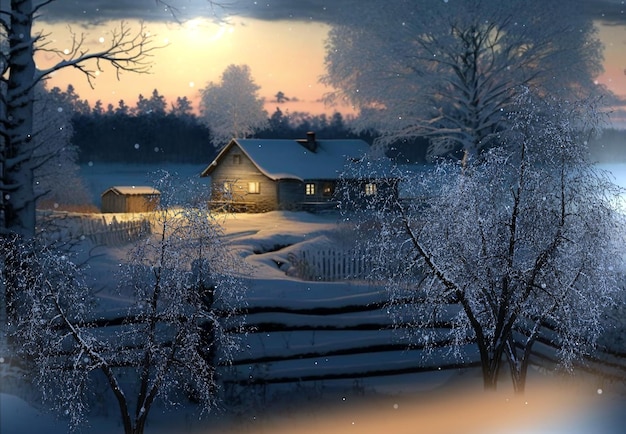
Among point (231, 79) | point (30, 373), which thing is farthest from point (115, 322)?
point (231, 79)

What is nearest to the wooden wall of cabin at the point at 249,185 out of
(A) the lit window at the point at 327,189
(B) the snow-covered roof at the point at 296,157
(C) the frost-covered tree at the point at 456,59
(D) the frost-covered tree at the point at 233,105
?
(B) the snow-covered roof at the point at 296,157

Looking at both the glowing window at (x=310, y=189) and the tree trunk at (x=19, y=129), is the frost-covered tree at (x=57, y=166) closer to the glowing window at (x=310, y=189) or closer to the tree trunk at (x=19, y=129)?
the glowing window at (x=310, y=189)

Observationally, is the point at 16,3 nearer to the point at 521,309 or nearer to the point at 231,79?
the point at 521,309

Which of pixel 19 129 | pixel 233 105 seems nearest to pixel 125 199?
pixel 233 105

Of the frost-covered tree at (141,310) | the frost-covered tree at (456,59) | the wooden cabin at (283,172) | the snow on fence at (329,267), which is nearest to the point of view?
the frost-covered tree at (141,310)

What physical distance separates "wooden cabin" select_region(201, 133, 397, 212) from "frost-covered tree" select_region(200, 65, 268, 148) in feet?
77.3

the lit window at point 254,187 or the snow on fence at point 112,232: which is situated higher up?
the lit window at point 254,187

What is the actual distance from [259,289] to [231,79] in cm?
5736

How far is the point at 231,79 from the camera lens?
69.2 metres

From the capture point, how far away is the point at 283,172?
4131cm

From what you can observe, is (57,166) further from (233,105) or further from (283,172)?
(233,105)

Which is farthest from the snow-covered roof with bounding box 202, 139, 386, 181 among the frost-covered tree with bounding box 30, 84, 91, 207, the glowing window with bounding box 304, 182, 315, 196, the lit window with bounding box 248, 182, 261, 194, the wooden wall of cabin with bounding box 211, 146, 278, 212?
the frost-covered tree with bounding box 30, 84, 91, 207

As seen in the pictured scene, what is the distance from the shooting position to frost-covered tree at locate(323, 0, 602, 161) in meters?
27.8

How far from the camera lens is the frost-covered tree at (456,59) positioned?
27.8 m
